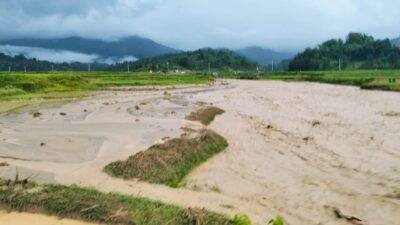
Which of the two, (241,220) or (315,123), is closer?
(241,220)

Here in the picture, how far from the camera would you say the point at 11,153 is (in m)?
15.2

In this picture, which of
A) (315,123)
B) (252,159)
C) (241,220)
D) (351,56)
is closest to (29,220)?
(241,220)

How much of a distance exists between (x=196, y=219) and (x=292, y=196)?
3615 mm

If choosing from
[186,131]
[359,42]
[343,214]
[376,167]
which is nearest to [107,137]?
[186,131]

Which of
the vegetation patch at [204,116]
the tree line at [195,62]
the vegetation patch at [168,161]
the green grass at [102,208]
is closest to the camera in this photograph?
the green grass at [102,208]

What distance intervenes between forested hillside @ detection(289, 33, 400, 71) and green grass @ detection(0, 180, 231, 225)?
124 m

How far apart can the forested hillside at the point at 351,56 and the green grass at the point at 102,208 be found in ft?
406

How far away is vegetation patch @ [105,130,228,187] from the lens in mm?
12836

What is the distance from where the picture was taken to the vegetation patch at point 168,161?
42.1 feet

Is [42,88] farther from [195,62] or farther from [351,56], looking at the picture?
[195,62]

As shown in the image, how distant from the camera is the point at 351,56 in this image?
147 m

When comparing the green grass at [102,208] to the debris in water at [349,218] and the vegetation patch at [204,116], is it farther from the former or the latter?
the vegetation patch at [204,116]

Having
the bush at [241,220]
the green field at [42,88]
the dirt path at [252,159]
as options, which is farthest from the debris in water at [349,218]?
the green field at [42,88]

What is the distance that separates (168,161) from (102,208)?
4586 millimetres
